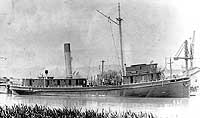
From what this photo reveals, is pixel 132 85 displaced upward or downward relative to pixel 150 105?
upward

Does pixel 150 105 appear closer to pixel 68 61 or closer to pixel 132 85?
pixel 132 85

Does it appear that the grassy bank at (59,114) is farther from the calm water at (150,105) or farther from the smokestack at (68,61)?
the smokestack at (68,61)

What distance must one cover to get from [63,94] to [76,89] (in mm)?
692

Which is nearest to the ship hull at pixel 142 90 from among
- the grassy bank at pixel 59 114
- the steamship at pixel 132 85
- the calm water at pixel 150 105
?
the steamship at pixel 132 85

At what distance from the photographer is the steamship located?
12.9 metres

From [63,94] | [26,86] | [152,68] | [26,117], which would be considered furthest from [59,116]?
[26,86]

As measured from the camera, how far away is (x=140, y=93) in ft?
43.8

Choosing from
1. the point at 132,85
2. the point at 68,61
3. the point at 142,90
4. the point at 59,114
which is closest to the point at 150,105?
the point at 142,90

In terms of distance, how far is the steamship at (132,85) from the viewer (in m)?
12.9

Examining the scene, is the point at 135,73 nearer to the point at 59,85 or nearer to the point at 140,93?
the point at 140,93

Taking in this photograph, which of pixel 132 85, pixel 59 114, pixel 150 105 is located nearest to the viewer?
pixel 59 114

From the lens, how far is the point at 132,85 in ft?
43.9

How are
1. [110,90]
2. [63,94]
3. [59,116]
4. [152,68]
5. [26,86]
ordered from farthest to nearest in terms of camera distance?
1. [26,86]
2. [63,94]
3. [110,90]
4. [152,68]
5. [59,116]

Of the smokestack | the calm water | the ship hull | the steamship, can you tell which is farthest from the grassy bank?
the smokestack
